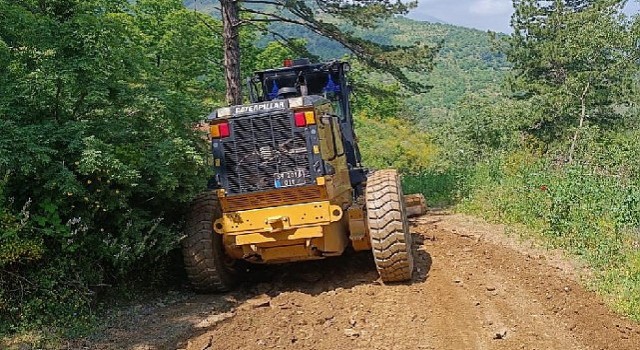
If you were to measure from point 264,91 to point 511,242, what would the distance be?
4.25 meters

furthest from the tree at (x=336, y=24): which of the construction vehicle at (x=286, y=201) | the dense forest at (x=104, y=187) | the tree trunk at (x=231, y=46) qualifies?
the construction vehicle at (x=286, y=201)

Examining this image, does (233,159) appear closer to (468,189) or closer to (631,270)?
(631,270)

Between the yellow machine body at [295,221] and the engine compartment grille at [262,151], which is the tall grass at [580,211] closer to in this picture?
the yellow machine body at [295,221]

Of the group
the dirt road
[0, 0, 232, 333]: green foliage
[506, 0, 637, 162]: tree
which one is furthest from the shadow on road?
[506, 0, 637, 162]: tree

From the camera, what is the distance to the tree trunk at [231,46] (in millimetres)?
13812

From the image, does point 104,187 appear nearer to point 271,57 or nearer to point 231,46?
point 231,46

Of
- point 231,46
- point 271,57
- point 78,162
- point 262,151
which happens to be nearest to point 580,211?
point 262,151

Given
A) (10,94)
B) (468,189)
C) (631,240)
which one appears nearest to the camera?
(10,94)

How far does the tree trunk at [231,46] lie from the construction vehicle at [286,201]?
6281 millimetres

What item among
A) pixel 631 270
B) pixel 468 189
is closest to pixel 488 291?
pixel 631 270

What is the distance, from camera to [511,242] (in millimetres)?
9633

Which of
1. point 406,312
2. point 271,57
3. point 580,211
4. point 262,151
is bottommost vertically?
point 406,312

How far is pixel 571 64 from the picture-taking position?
30.3 metres

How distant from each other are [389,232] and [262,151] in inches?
67.5
